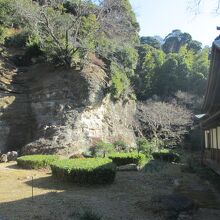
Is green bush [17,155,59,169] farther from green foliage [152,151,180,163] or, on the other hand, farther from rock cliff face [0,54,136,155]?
green foliage [152,151,180,163]

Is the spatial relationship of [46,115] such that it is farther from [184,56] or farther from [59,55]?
[184,56]

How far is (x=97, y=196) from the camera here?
11.0 metres

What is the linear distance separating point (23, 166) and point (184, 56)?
95.2ft

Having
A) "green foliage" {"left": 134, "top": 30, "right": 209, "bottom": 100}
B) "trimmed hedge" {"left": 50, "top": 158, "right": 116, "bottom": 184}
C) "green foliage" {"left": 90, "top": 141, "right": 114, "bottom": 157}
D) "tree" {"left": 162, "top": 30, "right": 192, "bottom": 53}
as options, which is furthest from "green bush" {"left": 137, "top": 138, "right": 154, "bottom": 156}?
"tree" {"left": 162, "top": 30, "right": 192, "bottom": 53}

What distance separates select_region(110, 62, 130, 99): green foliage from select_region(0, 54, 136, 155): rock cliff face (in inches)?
Result: 30.3

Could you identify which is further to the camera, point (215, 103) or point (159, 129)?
point (159, 129)

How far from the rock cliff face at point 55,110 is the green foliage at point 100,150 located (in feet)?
2.29

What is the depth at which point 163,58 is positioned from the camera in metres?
41.7

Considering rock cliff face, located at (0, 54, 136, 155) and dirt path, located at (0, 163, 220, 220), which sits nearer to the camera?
dirt path, located at (0, 163, 220, 220)

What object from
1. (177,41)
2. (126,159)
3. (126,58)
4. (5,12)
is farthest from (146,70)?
(126,159)

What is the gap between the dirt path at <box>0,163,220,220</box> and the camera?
8.77m

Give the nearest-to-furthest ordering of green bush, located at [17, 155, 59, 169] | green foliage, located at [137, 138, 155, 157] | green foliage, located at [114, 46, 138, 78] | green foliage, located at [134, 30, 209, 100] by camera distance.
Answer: green bush, located at [17, 155, 59, 169] < green foliage, located at [137, 138, 155, 157] < green foliage, located at [114, 46, 138, 78] < green foliage, located at [134, 30, 209, 100]

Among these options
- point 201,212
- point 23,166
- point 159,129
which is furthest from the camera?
point 159,129

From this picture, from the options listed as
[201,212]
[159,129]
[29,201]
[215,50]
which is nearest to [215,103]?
[201,212]
